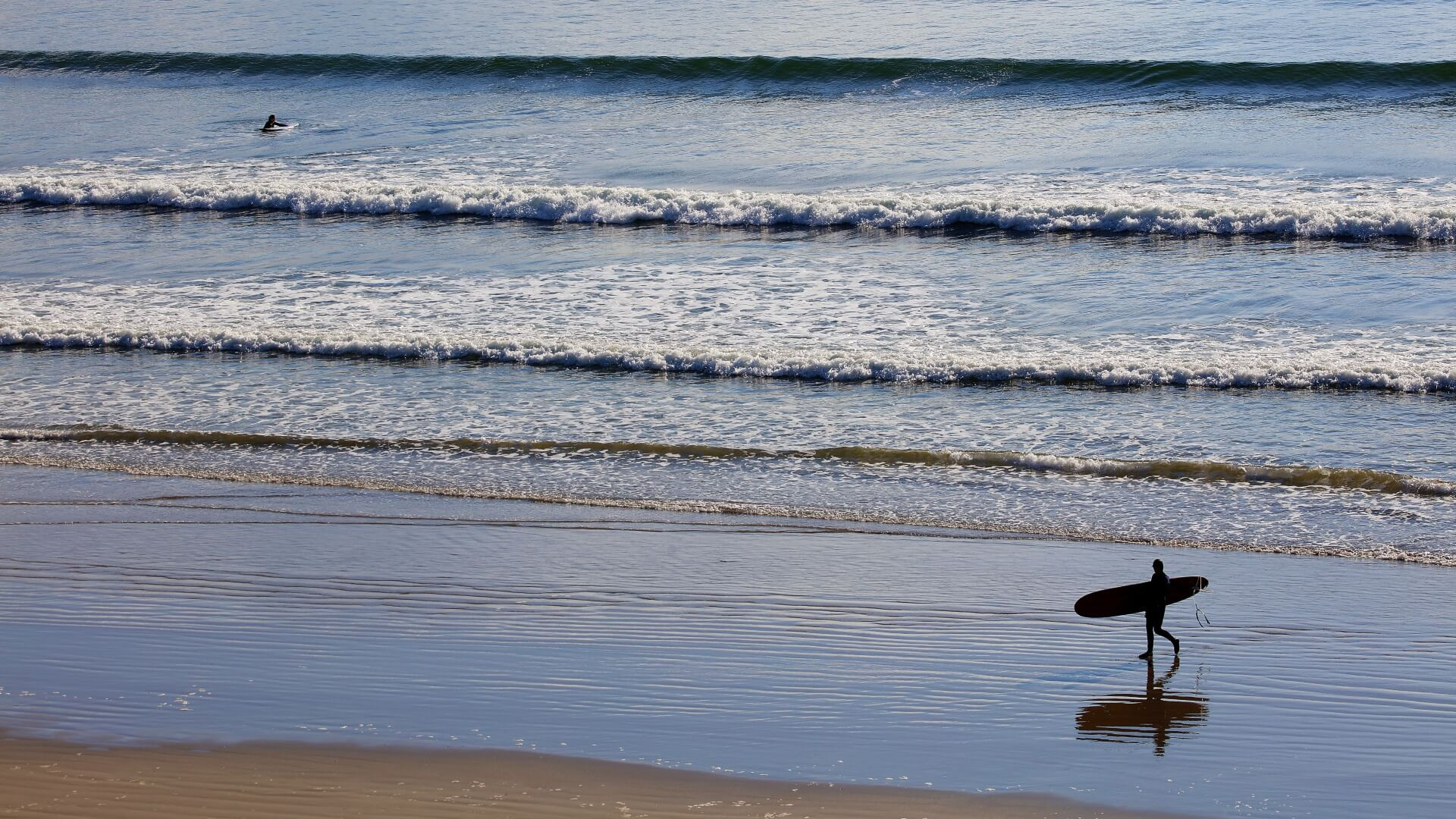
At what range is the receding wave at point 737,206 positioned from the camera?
661 inches

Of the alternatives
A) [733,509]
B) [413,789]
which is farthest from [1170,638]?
[413,789]

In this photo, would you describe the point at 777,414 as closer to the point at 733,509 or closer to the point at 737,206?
the point at 733,509

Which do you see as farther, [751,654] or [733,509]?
[733,509]

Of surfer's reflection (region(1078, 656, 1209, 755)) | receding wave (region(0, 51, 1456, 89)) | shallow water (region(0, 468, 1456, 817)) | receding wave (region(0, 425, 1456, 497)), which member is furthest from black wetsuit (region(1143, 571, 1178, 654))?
receding wave (region(0, 51, 1456, 89))

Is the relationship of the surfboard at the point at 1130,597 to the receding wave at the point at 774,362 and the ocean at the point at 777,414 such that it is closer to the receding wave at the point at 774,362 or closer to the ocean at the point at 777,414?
the ocean at the point at 777,414

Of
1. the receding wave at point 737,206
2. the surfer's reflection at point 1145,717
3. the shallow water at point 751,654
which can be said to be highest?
the receding wave at point 737,206

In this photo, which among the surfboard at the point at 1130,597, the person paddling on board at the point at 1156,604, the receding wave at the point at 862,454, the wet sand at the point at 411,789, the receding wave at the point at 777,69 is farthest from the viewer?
the receding wave at the point at 777,69

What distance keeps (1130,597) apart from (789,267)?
32.6ft

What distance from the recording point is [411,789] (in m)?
5.92

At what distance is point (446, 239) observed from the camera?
1886 cm

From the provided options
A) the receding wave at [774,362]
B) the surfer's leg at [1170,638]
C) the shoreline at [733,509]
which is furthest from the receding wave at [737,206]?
the surfer's leg at [1170,638]

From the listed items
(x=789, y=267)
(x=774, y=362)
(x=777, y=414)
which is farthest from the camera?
(x=789, y=267)

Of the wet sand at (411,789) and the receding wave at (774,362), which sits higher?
the receding wave at (774,362)

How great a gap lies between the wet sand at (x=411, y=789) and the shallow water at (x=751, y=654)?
0.14 m
